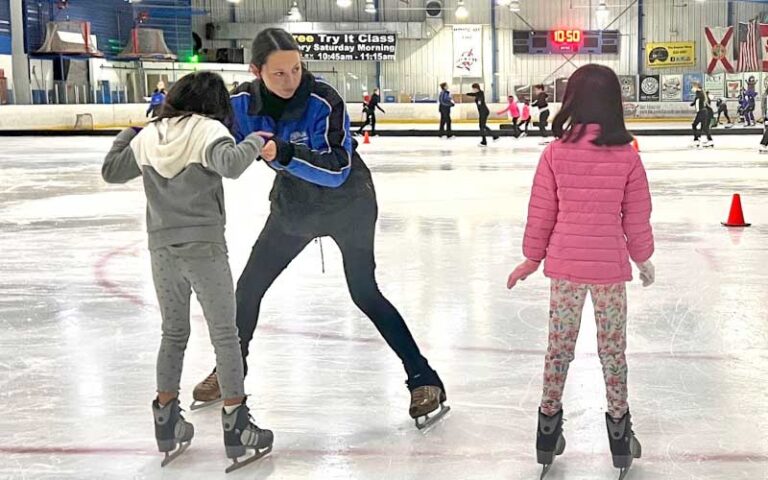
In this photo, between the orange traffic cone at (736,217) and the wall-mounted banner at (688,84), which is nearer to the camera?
the orange traffic cone at (736,217)

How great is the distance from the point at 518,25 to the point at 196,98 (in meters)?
38.6

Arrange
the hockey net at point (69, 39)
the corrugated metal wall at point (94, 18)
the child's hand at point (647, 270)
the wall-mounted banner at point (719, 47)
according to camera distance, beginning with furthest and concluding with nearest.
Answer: the wall-mounted banner at point (719, 47) < the corrugated metal wall at point (94, 18) < the hockey net at point (69, 39) < the child's hand at point (647, 270)

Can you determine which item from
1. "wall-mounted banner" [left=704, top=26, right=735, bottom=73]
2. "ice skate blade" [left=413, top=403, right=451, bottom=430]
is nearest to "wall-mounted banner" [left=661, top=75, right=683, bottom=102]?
"wall-mounted banner" [left=704, top=26, right=735, bottom=73]

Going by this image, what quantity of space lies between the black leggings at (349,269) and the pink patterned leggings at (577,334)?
28.3 inches

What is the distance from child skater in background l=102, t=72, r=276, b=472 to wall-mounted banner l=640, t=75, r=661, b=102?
115 feet

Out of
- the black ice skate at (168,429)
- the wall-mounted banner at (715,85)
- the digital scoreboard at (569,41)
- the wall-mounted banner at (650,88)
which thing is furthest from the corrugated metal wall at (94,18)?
the black ice skate at (168,429)

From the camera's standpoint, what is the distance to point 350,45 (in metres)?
39.6

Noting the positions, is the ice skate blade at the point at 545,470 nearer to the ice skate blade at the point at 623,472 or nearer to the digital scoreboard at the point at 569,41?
the ice skate blade at the point at 623,472

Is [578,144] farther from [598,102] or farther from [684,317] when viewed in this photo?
[684,317]

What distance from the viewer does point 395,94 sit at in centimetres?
3891

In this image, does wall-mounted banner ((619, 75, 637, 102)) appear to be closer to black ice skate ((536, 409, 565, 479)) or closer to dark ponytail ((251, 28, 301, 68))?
dark ponytail ((251, 28, 301, 68))

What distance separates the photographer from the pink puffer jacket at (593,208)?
2988 mm

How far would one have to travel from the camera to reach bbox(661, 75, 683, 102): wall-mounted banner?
36.2 metres

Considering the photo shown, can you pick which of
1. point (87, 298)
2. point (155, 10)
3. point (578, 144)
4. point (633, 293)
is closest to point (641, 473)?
point (578, 144)
